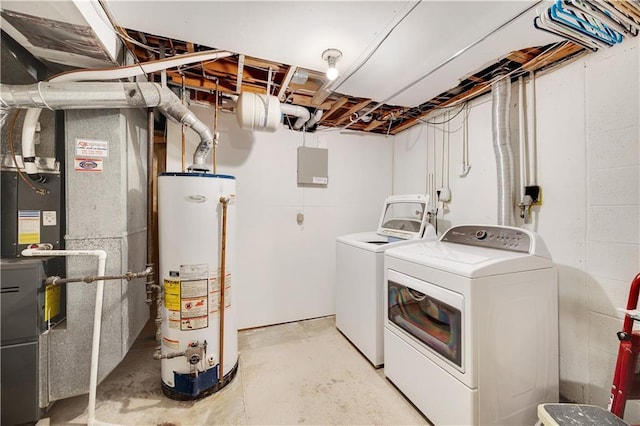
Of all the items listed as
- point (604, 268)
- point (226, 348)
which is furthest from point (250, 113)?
point (604, 268)

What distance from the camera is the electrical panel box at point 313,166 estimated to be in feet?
9.96

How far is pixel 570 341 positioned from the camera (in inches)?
67.6

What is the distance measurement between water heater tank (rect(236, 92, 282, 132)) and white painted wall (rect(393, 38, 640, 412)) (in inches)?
80.1

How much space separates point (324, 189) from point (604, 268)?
2.45m

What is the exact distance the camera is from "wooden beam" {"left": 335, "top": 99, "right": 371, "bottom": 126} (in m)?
2.60

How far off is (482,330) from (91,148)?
8.89 ft

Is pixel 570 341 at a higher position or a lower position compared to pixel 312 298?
higher

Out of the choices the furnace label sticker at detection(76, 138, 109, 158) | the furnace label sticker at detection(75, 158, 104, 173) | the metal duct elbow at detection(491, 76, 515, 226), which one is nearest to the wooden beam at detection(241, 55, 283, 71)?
the furnace label sticker at detection(76, 138, 109, 158)

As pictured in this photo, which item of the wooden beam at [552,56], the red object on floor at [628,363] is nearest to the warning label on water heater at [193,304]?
the red object on floor at [628,363]

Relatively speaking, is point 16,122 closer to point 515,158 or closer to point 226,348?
point 226,348

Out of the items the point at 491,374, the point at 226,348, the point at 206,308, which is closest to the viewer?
the point at 491,374

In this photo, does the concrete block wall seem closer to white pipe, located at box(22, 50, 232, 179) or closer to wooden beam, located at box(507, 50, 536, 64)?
wooden beam, located at box(507, 50, 536, 64)

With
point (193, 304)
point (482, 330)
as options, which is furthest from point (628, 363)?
point (193, 304)

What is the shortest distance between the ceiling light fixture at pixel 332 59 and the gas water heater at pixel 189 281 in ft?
3.68
